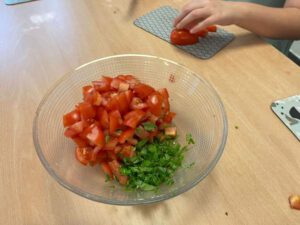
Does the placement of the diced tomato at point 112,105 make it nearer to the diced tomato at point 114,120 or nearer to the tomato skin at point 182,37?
the diced tomato at point 114,120

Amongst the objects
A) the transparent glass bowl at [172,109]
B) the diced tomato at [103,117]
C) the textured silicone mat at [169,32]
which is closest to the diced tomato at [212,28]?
the textured silicone mat at [169,32]

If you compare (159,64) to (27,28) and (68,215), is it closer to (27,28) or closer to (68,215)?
(68,215)

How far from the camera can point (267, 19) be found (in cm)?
90

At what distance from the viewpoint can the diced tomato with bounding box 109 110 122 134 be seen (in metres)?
0.55

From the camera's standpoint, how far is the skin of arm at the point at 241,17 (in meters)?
0.87

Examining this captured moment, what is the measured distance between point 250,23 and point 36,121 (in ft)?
2.14

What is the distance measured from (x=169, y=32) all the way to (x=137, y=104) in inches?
16.7

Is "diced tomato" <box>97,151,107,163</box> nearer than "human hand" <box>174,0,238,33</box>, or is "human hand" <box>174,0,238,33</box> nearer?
"diced tomato" <box>97,151,107,163</box>

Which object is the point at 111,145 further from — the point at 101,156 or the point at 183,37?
the point at 183,37

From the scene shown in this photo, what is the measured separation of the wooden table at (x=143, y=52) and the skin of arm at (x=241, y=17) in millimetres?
48

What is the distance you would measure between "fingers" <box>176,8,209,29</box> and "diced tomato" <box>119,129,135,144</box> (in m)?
0.45

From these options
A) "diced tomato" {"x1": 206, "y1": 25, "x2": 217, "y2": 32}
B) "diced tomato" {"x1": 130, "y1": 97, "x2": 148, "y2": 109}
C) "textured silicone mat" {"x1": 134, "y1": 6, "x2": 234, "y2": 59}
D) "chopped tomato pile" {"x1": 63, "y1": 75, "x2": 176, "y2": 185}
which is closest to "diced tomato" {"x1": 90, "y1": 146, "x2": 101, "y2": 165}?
"chopped tomato pile" {"x1": 63, "y1": 75, "x2": 176, "y2": 185}

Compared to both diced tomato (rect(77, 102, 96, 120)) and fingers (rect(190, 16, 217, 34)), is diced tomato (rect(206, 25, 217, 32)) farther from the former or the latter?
diced tomato (rect(77, 102, 96, 120))

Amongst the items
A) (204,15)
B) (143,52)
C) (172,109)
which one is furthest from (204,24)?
(172,109)
